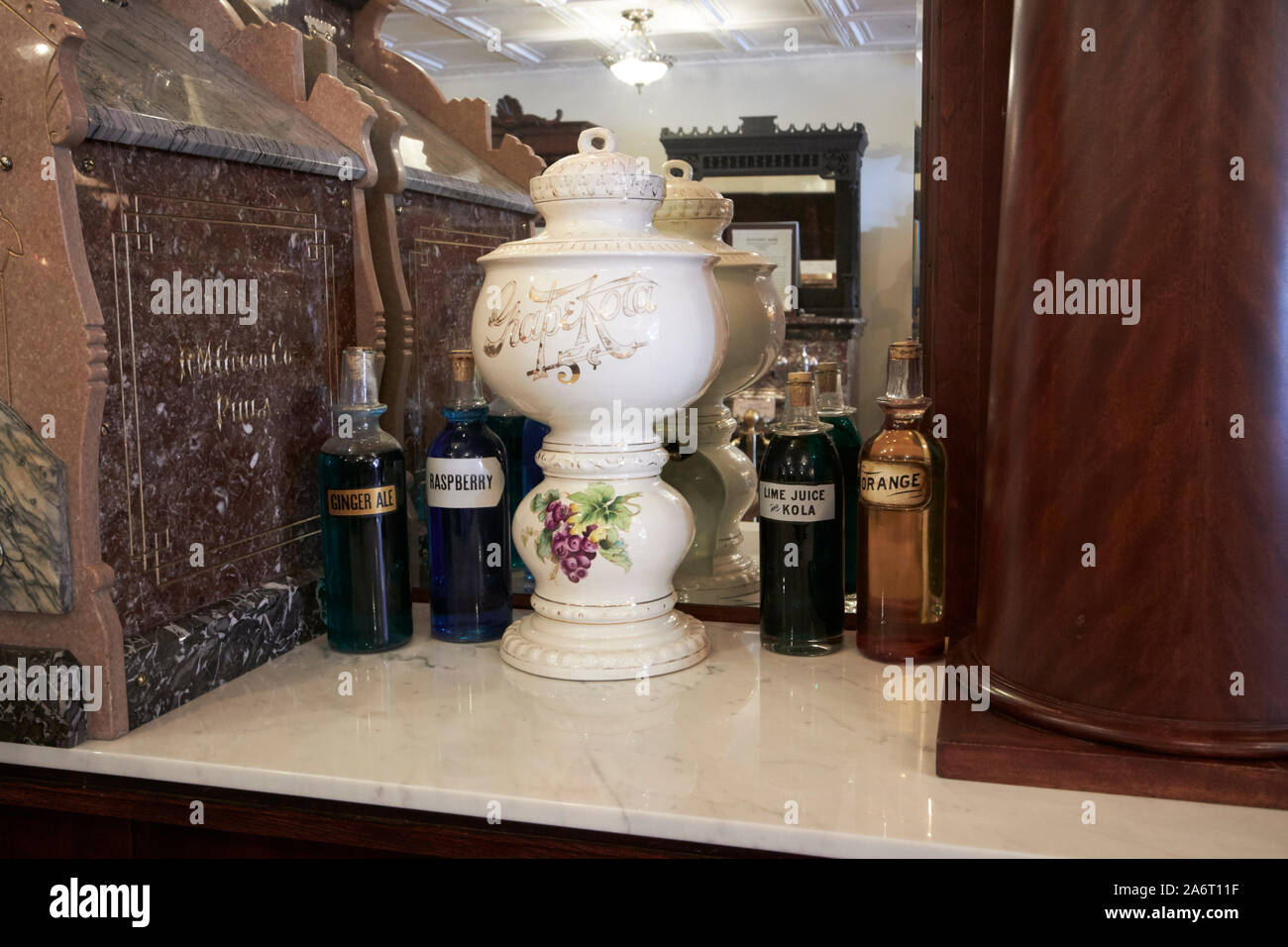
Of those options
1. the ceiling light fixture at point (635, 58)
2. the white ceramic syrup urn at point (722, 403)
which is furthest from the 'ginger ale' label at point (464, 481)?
A: the ceiling light fixture at point (635, 58)

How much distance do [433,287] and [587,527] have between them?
543mm

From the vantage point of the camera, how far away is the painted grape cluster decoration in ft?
3.53

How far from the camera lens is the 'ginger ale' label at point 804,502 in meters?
1.10

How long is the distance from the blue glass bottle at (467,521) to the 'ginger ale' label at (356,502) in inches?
2.4

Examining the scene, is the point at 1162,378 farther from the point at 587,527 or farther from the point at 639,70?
the point at 639,70

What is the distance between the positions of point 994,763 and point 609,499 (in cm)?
43

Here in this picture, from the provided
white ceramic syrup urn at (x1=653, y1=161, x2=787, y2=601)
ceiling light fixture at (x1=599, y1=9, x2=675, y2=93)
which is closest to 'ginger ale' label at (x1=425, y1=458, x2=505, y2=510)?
white ceramic syrup urn at (x1=653, y1=161, x2=787, y2=601)

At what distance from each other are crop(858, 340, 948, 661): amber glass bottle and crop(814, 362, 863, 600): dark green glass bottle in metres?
0.12

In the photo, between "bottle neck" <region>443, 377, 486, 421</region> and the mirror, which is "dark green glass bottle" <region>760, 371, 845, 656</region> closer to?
the mirror

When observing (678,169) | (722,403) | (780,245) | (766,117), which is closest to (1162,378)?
(722,403)

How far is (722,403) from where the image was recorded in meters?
1.34
